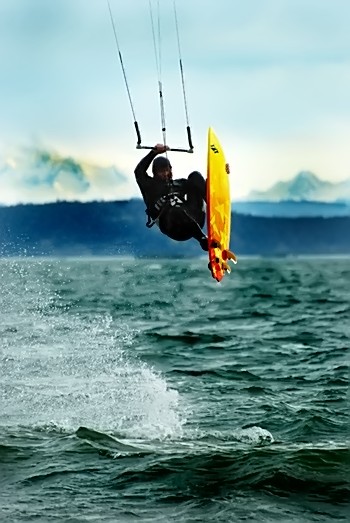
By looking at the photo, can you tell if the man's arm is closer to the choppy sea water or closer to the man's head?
the man's head

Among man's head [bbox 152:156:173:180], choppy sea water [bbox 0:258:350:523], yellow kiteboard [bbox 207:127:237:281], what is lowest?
choppy sea water [bbox 0:258:350:523]

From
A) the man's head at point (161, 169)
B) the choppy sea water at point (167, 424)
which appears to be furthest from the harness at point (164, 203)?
the choppy sea water at point (167, 424)

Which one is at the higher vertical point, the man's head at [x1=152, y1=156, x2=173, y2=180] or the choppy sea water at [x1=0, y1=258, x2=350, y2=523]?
the man's head at [x1=152, y1=156, x2=173, y2=180]

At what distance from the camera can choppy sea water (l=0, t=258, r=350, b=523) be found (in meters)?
10.9

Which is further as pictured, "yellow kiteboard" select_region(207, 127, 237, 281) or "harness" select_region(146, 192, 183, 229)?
"yellow kiteboard" select_region(207, 127, 237, 281)

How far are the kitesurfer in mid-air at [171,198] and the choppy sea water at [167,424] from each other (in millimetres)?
2988

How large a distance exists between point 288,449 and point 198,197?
373 cm

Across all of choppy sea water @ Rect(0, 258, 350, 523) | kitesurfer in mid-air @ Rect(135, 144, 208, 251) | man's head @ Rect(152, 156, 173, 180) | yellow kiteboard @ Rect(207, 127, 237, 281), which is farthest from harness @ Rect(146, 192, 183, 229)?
choppy sea water @ Rect(0, 258, 350, 523)

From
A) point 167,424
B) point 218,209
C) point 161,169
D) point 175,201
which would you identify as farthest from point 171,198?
point 167,424

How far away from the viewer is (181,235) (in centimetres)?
1248

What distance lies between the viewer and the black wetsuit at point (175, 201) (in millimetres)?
12352

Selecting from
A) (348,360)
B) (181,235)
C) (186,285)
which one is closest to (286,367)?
(348,360)

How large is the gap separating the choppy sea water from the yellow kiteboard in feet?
8.37

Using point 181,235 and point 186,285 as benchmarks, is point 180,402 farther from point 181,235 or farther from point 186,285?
point 186,285
